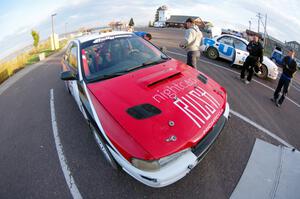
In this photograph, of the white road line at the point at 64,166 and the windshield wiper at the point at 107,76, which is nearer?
the white road line at the point at 64,166

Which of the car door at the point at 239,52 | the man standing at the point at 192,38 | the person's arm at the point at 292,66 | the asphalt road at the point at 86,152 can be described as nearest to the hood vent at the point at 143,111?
the asphalt road at the point at 86,152

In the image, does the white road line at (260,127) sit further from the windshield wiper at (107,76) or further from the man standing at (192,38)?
the windshield wiper at (107,76)

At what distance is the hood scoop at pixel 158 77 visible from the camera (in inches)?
108

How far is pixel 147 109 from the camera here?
2316 millimetres

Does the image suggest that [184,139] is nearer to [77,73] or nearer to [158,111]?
[158,111]

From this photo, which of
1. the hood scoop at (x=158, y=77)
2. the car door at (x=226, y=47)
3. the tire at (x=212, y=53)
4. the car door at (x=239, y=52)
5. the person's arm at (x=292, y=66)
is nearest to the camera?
the hood scoop at (x=158, y=77)

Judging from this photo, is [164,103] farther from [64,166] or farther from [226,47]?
[226,47]

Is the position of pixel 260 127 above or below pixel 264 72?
below

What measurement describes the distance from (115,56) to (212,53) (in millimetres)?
6841

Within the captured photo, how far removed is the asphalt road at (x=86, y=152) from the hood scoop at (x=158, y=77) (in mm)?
1353

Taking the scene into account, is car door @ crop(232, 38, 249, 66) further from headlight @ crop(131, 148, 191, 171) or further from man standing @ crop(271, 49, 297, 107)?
headlight @ crop(131, 148, 191, 171)

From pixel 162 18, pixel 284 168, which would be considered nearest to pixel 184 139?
pixel 284 168

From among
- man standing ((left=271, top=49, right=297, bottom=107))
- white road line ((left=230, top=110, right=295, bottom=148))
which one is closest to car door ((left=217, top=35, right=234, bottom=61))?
man standing ((left=271, top=49, right=297, bottom=107))

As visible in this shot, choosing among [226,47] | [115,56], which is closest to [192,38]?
[115,56]
